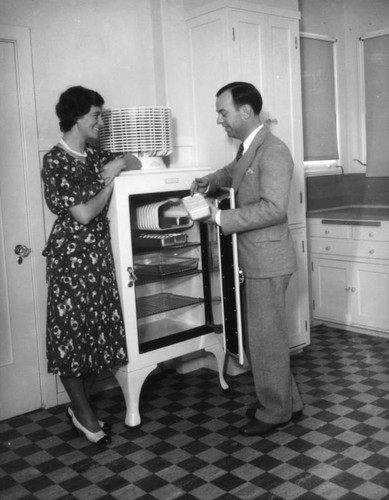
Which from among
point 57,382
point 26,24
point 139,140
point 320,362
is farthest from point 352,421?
point 26,24

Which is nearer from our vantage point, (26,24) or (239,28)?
(26,24)

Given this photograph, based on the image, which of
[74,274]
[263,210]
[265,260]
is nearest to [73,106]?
[74,274]

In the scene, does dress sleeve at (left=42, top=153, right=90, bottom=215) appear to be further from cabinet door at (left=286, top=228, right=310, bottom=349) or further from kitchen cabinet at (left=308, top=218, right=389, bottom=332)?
kitchen cabinet at (left=308, top=218, right=389, bottom=332)

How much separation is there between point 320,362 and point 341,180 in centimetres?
181

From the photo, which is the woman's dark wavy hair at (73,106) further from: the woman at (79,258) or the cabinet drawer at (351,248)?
the cabinet drawer at (351,248)

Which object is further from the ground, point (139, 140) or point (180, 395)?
point (139, 140)

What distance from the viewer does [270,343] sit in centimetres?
291

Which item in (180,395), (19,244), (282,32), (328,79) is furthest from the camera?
(328,79)

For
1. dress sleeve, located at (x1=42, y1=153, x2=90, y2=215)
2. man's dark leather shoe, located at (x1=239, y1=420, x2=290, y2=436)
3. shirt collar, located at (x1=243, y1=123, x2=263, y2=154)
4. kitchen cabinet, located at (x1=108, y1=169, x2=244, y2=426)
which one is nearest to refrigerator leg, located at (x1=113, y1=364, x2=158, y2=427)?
kitchen cabinet, located at (x1=108, y1=169, x2=244, y2=426)

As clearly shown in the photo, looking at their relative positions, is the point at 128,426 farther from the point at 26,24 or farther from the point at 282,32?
the point at 282,32

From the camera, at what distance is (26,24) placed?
3.17m

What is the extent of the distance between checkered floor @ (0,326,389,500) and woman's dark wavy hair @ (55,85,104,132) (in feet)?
4.99

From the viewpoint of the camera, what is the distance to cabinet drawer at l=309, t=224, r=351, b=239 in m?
4.58

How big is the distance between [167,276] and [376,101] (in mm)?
2712
